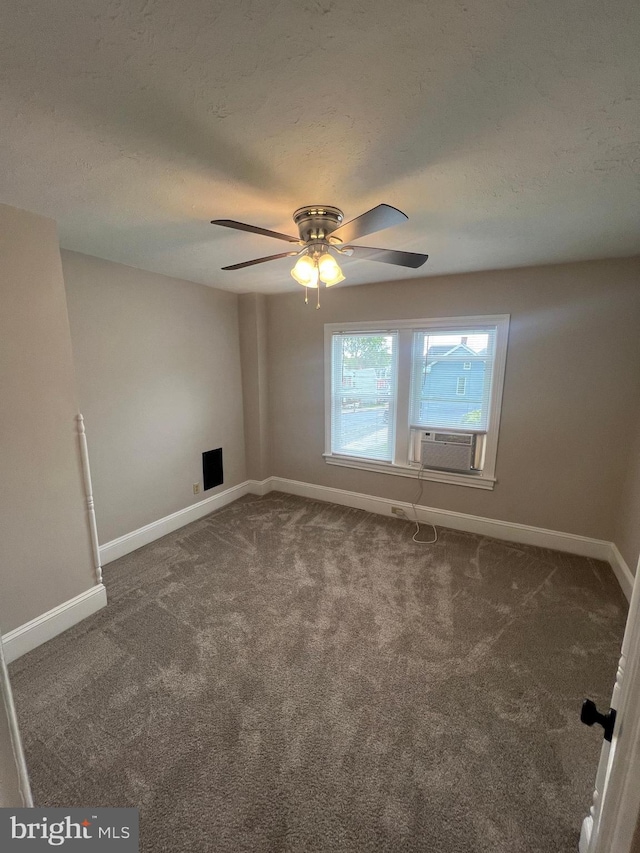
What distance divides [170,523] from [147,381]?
1.36 m

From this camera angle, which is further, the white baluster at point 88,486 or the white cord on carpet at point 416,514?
the white cord on carpet at point 416,514

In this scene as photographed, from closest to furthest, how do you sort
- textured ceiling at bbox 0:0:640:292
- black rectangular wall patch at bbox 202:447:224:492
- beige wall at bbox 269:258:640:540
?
textured ceiling at bbox 0:0:640:292, beige wall at bbox 269:258:640:540, black rectangular wall patch at bbox 202:447:224:492

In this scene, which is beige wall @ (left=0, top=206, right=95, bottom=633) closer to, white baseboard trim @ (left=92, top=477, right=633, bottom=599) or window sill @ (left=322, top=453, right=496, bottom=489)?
white baseboard trim @ (left=92, top=477, right=633, bottom=599)

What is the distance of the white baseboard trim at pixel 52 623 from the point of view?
6.30 feet

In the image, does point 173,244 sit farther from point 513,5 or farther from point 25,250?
point 513,5

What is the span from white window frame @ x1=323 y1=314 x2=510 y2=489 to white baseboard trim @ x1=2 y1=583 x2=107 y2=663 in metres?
2.38

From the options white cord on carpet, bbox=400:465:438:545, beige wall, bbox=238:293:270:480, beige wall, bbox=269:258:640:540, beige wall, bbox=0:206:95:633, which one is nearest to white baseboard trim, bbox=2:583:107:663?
beige wall, bbox=0:206:95:633

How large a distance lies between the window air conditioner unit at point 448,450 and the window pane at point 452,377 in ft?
0.32

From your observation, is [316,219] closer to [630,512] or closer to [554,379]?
[554,379]

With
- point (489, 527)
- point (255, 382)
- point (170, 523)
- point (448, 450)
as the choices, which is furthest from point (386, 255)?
point (170, 523)

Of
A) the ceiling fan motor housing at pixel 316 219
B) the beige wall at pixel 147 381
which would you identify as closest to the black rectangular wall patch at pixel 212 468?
the beige wall at pixel 147 381

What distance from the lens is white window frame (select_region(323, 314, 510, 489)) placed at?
2.93 m

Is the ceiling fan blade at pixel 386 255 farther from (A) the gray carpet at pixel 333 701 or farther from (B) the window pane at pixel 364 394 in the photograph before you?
(A) the gray carpet at pixel 333 701

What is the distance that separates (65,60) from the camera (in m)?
0.89
